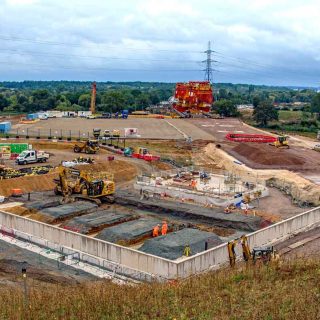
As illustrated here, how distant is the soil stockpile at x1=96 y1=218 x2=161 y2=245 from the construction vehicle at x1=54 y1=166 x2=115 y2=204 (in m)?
5.49

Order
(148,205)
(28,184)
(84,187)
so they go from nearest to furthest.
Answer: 1. (148,205)
2. (84,187)
3. (28,184)

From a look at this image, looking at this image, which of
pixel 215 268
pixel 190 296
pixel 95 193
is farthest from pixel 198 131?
pixel 190 296

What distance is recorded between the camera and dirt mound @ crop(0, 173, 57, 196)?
32928mm

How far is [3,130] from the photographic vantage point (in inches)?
2499

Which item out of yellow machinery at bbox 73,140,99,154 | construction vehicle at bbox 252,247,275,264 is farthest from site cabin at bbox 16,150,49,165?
construction vehicle at bbox 252,247,275,264

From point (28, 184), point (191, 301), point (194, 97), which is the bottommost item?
point (28, 184)

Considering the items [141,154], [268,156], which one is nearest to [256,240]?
[268,156]

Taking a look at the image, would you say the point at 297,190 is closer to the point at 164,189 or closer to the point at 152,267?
the point at 164,189

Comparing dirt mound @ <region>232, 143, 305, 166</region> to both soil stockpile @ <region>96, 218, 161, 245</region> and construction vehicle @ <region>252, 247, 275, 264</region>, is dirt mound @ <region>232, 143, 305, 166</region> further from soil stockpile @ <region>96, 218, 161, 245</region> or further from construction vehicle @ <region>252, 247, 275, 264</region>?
construction vehicle @ <region>252, 247, 275, 264</region>

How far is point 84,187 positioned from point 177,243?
10380mm

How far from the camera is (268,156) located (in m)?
45.0

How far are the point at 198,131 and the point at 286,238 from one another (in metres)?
48.5

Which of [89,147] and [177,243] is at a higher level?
[89,147]

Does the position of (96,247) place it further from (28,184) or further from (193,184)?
(28,184)
